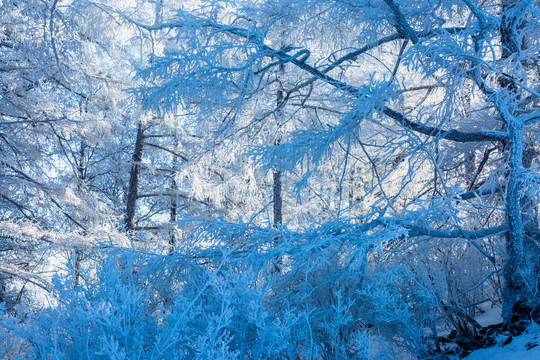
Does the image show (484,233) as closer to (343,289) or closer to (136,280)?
(343,289)

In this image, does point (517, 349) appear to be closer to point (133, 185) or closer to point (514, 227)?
point (514, 227)

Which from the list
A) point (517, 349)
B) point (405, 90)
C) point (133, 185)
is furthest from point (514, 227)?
point (133, 185)

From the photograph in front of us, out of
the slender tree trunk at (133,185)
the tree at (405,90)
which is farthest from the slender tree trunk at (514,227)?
the slender tree trunk at (133,185)

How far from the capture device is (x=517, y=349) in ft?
11.5

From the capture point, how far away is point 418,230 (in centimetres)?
417

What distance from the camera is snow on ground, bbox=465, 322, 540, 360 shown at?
3367 mm

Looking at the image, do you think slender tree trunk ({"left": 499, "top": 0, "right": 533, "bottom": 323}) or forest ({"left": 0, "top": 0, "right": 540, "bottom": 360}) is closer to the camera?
forest ({"left": 0, "top": 0, "right": 540, "bottom": 360})

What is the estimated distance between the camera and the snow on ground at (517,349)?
3367 mm

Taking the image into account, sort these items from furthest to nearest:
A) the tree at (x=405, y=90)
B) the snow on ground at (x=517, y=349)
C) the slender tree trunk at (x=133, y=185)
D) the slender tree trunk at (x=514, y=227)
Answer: the slender tree trunk at (x=133, y=185), the slender tree trunk at (x=514, y=227), the tree at (x=405, y=90), the snow on ground at (x=517, y=349)

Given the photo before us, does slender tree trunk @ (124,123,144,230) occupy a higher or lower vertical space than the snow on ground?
higher

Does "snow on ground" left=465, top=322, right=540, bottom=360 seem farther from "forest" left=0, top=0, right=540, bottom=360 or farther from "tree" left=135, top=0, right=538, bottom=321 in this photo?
"tree" left=135, top=0, right=538, bottom=321

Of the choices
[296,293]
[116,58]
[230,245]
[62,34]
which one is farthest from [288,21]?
[116,58]

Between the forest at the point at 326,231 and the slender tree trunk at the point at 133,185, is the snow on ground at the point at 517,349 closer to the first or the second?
the forest at the point at 326,231

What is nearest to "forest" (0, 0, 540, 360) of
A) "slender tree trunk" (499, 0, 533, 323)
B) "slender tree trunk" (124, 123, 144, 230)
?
"slender tree trunk" (499, 0, 533, 323)
